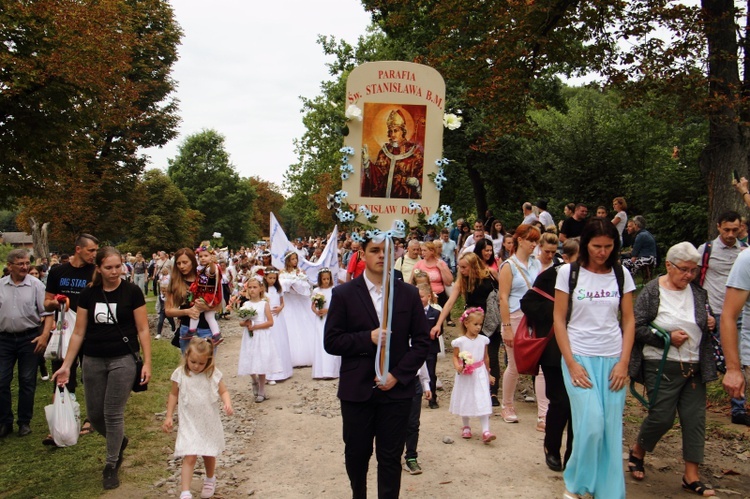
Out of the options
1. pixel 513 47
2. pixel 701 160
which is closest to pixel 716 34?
pixel 701 160

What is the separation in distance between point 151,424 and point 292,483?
9.95 feet

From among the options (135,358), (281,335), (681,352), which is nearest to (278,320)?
(281,335)

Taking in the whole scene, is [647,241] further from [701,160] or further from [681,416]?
[681,416]

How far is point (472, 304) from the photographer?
26.3ft

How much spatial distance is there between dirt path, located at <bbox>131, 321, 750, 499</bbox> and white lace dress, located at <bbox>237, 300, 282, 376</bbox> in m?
0.90

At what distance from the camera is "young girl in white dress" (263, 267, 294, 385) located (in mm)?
10523

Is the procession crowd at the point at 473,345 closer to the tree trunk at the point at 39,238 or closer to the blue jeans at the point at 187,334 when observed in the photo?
the blue jeans at the point at 187,334

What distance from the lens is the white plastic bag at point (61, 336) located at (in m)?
7.48

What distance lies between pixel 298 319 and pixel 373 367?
7554 mm

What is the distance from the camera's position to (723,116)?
400 inches

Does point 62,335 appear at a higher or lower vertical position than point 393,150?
lower

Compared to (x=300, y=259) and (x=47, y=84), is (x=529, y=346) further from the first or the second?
(x=47, y=84)

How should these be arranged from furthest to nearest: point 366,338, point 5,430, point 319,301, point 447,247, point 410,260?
point 447,247, point 410,260, point 319,301, point 5,430, point 366,338

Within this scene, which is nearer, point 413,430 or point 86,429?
point 413,430
